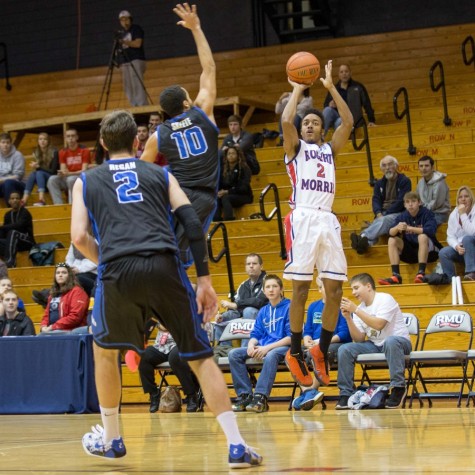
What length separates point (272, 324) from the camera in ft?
32.1

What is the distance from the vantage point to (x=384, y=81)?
1688cm

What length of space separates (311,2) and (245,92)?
2.02 m

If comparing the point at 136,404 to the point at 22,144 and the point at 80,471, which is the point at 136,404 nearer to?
the point at 80,471

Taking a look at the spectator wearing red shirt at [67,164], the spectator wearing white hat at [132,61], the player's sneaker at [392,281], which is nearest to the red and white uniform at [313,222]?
the player's sneaker at [392,281]

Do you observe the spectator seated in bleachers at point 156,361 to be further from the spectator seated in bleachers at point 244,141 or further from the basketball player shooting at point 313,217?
the spectator seated in bleachers at point 244,141

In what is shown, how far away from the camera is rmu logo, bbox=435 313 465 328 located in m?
9.80

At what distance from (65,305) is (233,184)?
3.25 m

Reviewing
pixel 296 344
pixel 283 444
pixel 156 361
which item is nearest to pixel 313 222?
pixel 296 344

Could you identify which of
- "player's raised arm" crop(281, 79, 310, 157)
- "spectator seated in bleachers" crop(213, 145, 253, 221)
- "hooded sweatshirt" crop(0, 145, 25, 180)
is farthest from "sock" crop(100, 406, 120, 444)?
"hooded sweatshirt" crop(0, 145, 25, 180)

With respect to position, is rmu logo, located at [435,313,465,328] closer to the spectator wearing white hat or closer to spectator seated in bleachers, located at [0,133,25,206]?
spectator seated in bleachers, located at [0,133,25,206]

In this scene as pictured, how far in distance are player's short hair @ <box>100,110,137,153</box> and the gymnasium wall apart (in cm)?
1352

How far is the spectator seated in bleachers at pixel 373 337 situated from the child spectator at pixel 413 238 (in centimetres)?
177

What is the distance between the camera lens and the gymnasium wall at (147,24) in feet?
58.1

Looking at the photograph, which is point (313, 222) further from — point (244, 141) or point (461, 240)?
point (244, 141)
